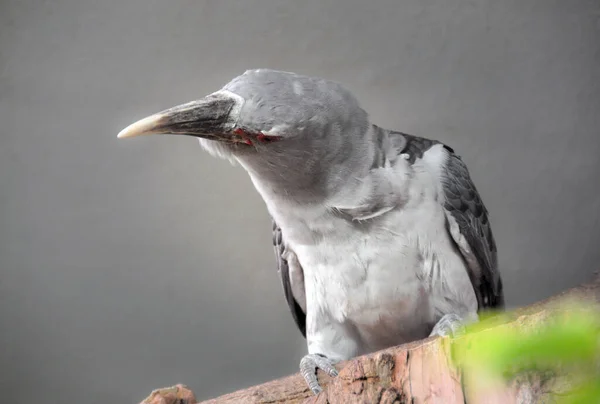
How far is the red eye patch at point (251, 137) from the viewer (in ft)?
5.24

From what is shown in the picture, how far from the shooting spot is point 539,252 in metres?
3.49

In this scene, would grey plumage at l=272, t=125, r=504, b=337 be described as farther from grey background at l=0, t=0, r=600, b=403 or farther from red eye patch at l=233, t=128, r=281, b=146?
grey background at l=0, t=0, r=600, b=403

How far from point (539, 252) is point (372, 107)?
1.10m

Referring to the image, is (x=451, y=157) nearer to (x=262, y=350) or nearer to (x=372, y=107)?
(x=372, y=107)

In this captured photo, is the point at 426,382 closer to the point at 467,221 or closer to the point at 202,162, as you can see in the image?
the point at 467,221

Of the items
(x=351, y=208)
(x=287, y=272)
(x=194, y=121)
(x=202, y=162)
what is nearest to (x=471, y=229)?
(x=351, y=208)

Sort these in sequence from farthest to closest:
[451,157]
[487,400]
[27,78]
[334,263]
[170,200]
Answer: [170,200] < [27,78] < [451,157] < [334,263] < [487,400]

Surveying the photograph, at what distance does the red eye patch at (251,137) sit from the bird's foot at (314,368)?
0.56 m

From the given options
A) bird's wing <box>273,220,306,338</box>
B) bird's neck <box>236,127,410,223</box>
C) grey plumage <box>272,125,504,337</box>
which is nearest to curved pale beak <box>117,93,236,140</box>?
bird's neck <box>236,127,410,223</box>

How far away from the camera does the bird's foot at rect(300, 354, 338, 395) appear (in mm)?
1663

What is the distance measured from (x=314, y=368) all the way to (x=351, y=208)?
40 cm

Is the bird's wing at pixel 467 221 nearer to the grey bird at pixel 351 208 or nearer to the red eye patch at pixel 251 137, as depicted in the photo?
the grey bird at pixel 351 208

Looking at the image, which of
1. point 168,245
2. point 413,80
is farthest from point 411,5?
point 168,245

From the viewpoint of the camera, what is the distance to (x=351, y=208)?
5.84 ft
